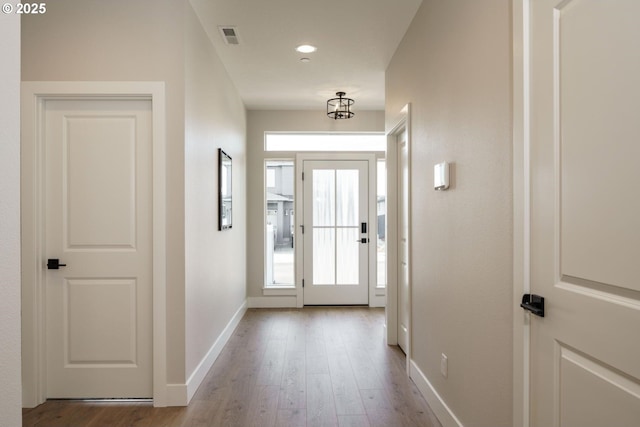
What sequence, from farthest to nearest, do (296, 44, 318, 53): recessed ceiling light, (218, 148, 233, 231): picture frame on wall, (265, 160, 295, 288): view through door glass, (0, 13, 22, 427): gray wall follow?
1. (265, 160, 295, 288): view through door glass
2. (218, 148, 233, 231): picture frame on wall
3. (296, 44, 318, 53): recessed ceiling light
4. (0, 13, 22, 427): gray wall

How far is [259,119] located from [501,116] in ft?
14.1

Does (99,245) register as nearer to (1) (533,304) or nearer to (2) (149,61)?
(2) (149,61)

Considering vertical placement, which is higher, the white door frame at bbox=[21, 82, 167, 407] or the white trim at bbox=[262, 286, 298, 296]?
the white door frame at bbox=[21, 82, 167, 407]

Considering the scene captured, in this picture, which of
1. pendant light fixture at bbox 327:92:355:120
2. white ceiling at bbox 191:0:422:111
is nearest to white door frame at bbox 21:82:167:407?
white ceiling at bbox 191:0:422:111

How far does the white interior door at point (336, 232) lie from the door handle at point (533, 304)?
409 cm

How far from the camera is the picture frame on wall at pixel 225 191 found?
12.4ft

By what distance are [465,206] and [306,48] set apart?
2.18 metres

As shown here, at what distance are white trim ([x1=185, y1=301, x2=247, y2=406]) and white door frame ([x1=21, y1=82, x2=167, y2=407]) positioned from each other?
0.59ft

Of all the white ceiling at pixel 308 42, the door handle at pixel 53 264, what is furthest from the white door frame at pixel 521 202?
the door handle at pixel 53 264

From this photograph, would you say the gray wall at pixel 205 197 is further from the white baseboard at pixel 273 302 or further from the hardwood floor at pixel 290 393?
the white baseboard at pixel 273 302

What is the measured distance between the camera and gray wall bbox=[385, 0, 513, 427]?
5.60 ft

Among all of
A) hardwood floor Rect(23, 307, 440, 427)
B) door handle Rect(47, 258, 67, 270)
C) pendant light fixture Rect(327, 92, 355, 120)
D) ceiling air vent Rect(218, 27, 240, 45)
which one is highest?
ceiling air vent Rect(218, 27, 240, 45)

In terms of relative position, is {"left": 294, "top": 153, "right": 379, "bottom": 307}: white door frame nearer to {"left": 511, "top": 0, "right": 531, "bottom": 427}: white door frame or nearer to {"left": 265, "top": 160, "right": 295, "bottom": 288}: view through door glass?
{"left": 265, "top": 160, "right": 295, "bottom": 288}: view through door glass

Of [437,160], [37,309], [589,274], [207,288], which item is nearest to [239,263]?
[207,288]
